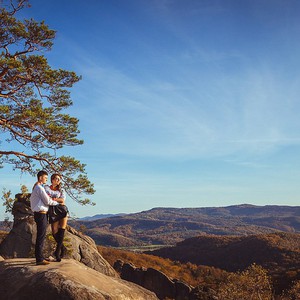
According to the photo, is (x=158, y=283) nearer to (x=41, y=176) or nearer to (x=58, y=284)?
(x=41, y=176)

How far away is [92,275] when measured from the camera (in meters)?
8.28

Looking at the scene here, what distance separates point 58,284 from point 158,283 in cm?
4279

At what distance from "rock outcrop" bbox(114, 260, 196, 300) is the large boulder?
81.3 ft

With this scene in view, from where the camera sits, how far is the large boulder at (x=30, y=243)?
20.4m

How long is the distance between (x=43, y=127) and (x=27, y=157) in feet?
9.49

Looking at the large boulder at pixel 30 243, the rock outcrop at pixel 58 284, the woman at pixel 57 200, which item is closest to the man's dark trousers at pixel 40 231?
the rock outcrop at pixel 58 284

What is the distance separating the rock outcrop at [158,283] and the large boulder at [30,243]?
2478 cm

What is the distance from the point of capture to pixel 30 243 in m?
20.7

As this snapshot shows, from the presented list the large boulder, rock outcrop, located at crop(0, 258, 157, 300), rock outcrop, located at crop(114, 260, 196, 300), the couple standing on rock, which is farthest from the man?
rock outcrop, located at crop(114, 260, 196, 300)

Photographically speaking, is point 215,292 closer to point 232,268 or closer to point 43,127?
point 43,127

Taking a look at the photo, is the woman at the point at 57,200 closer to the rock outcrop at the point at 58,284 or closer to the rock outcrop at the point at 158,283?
the rock outcrop at the point at 58,284

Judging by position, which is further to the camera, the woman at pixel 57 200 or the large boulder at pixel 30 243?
the large boulder at pixel 30 243

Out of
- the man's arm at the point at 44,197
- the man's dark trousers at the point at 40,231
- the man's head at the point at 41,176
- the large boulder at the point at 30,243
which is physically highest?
the man's head at the point at 41,176

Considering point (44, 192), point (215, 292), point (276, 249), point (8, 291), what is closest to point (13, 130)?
point (44, 192)
